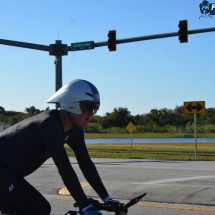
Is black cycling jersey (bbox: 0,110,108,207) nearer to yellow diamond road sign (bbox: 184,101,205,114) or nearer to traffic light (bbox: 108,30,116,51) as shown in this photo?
traffic light (bbox: 108,30,116,51)

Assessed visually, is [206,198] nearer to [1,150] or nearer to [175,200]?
[175,200]

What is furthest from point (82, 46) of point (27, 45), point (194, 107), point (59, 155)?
point (59, 155)

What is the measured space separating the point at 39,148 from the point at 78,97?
0.51m

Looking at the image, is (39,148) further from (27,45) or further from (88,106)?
(27,45)

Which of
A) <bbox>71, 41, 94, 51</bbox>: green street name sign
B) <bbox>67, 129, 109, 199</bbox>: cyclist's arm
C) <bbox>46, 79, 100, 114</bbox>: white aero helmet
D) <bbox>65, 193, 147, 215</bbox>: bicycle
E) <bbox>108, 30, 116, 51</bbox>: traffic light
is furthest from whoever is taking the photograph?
<bbox>71, 41, 94, 51</bbox>: green street name sign

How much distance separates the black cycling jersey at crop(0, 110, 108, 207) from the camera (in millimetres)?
2541

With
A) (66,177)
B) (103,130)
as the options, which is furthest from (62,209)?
(103,130)

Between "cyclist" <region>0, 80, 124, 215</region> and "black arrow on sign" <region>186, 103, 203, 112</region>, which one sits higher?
"black arrow on sign" <region>186, 103, 203, 112</region>

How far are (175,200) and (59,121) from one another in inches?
181

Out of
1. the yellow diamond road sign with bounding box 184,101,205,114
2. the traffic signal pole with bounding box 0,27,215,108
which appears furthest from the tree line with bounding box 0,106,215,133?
the traffic signal pole with bounding box 0,27,215,108

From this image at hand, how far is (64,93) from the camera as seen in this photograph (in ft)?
9.05

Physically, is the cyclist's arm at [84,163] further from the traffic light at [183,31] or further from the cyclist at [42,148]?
the traffic light at [183,31]

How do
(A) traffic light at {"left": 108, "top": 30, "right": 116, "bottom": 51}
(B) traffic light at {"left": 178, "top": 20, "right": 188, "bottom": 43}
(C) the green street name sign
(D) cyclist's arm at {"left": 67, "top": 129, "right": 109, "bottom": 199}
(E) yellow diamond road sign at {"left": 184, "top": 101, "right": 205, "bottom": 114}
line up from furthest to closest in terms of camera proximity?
(E) yellow diamond road sign at {"left": 184, "top": 101, "right": 205, "bottom": 114}
(C) the green street name sign
(A) traffic light at {"left": 108, "top": 30, "right": 116, "bottom": 51}
(B) traffic light at {"left": 178, "top": 20, "right": 188, "bottom": 43}
(D) cyclist's arm at {"left": 67, "top": 129, "right": 109, "bottom": 199}

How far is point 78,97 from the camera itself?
2705 mm
